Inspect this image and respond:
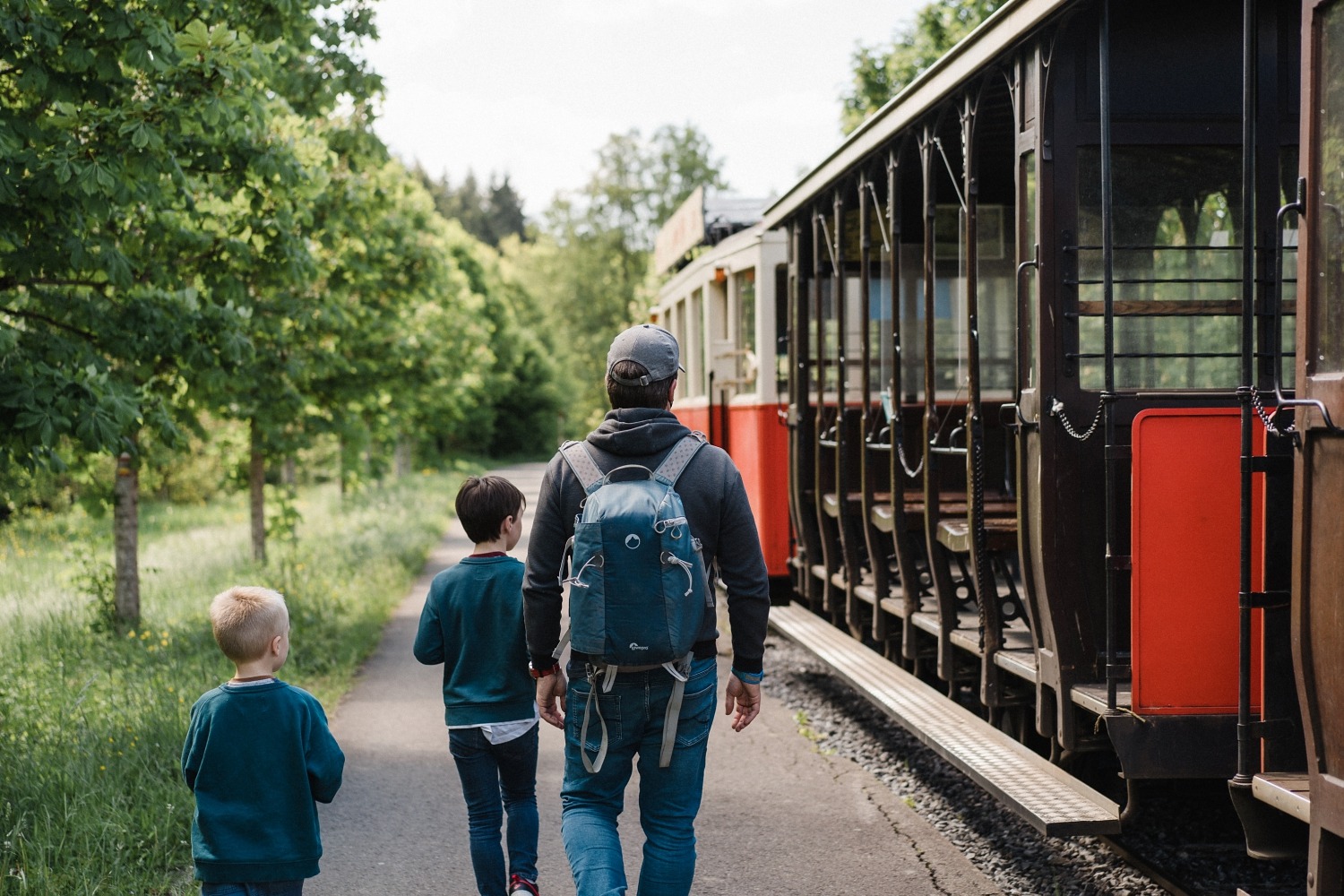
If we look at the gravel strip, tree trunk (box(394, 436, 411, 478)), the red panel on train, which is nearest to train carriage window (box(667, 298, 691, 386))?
the gravel strip

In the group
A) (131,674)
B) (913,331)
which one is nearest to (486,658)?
(131,674)

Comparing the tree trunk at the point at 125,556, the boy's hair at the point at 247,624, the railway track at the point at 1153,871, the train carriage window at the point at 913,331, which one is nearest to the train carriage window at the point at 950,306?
the train carriage window at the point at 913,331

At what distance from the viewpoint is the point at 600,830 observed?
3.66m

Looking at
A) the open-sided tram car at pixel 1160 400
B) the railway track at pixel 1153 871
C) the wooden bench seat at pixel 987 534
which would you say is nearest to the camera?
the open-sided tram car at pixel 1160 400

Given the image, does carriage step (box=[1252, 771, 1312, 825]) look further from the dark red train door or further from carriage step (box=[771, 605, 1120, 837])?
carriage step (box=[771, 605, 1120, 837])

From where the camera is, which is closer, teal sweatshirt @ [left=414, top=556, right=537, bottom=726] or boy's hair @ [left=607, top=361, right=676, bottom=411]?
boy's hair @ [left=607, top=361, right=676, bottom=411]

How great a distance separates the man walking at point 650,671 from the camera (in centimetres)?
363

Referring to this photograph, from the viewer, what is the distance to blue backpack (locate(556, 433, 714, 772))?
11.5 feet

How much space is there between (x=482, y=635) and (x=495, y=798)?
0.55m

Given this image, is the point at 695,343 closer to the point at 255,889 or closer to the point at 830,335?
the point at 830,335

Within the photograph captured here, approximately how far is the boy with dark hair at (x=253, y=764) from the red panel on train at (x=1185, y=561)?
2469 millimetres

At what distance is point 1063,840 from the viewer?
554 cm

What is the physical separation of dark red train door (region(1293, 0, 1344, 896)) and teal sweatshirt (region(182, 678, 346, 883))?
2.35 metres

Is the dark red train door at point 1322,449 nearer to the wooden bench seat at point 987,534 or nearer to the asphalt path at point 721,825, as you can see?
the asphalt path at point 721,825
